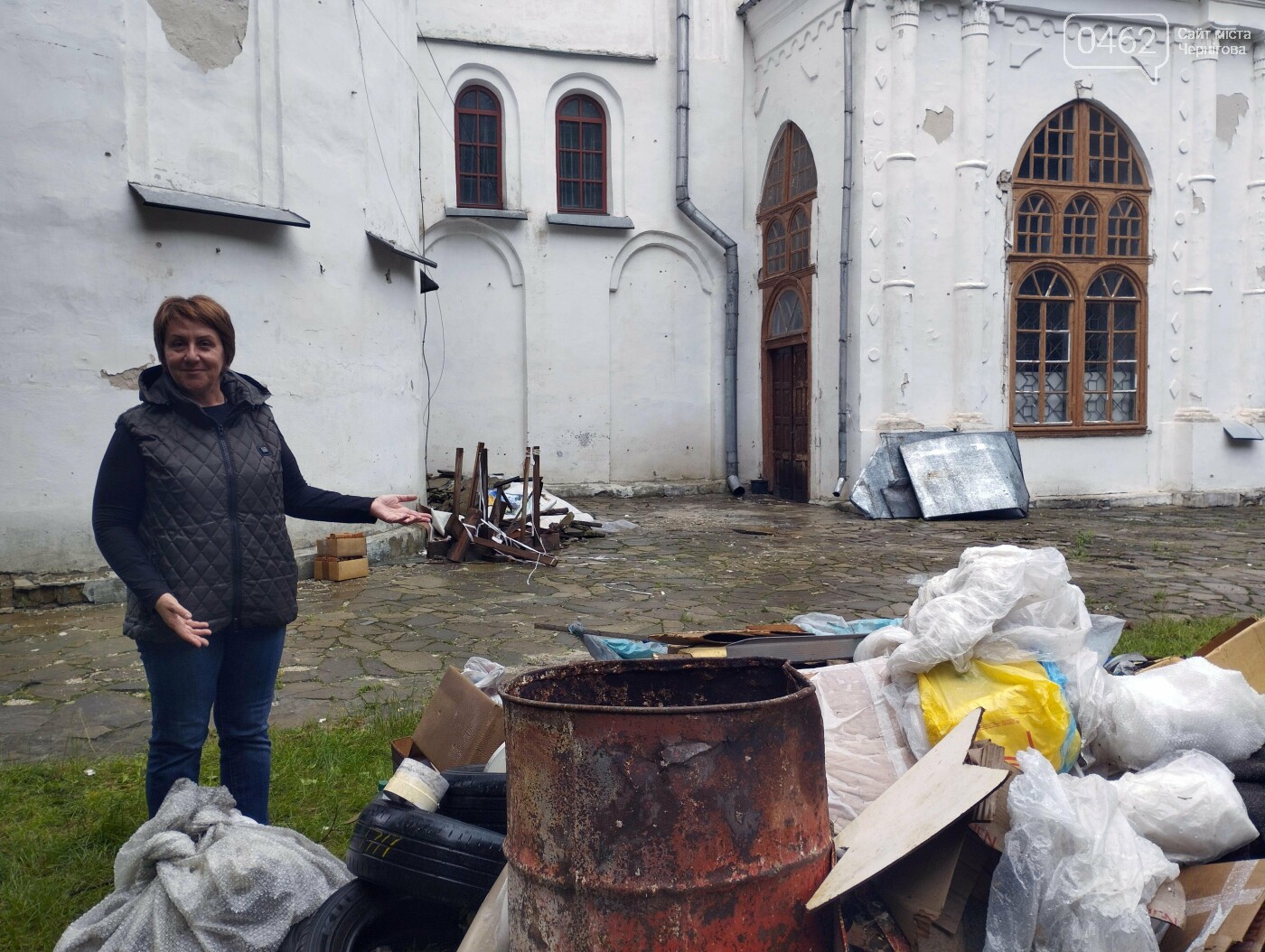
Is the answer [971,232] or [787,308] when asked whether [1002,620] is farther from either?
[787,308]

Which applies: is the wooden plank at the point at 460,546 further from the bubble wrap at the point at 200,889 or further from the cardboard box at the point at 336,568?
the bubble wrap at the point at 200,889

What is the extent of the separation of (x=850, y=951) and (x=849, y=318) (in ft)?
42.3

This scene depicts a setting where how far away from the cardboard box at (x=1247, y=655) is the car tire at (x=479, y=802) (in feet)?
8.40

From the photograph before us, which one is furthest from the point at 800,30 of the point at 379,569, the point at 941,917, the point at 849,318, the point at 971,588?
the point at 941,917

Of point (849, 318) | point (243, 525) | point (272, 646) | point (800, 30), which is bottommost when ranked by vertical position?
point (272, 646)

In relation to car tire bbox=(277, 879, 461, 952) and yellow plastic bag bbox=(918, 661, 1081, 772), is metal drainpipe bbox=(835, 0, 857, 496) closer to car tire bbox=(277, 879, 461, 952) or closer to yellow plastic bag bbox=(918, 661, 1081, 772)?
yellow plastic bag bbox=(918, 661, 1081, 772)

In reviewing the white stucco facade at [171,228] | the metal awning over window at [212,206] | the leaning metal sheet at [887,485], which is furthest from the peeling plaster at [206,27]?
the leaning metal sheet at [887,485]

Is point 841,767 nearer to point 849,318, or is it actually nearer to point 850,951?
point 850,951

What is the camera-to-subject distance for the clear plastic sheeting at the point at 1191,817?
8.67ft

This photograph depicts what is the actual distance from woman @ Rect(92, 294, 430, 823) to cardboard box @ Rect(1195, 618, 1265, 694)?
323 cm

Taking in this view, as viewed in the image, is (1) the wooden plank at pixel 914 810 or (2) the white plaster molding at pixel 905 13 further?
(2) the white plaster molding at pixel 905 13

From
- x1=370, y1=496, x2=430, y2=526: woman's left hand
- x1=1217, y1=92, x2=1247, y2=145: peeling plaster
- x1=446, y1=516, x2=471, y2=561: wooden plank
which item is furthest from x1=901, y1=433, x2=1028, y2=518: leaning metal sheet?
x1=370, y1=496, x2=430, y2=526: woman's left hand

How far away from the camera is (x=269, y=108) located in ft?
28.5

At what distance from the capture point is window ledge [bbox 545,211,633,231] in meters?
16.3
